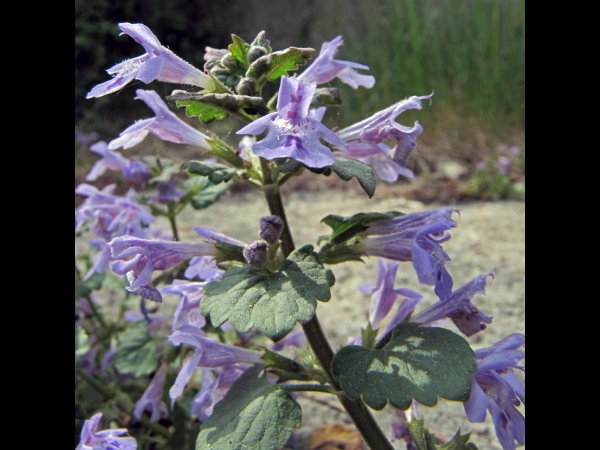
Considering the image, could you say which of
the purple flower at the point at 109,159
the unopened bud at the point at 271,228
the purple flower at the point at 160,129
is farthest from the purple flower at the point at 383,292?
the purple flower at the point at 109,159

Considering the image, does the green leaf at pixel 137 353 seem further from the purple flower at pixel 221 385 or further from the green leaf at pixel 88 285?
the purple flower at pixel 221 385

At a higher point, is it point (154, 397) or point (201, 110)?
point (201, 110)

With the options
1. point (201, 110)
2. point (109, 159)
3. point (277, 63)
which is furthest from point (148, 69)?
point (109, 159)

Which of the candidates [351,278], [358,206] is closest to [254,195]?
[358,206]

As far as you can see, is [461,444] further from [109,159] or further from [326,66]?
[109,159]

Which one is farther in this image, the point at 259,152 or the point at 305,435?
the point at 305,435

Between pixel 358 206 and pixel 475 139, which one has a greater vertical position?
pixel 358 206
